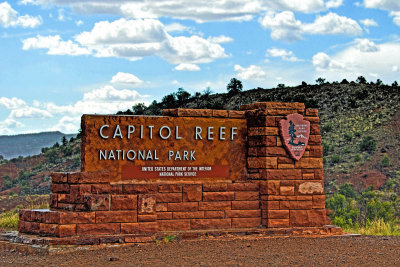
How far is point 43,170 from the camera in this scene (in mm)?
51656

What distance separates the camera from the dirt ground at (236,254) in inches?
409

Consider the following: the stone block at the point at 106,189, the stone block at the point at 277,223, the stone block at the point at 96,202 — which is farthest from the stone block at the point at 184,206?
the stone block at the point at 277,223

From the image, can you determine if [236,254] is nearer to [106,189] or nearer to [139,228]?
[139,228]

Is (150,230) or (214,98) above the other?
(214,98)

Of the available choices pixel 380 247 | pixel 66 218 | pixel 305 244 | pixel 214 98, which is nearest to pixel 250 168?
pixel 305 244

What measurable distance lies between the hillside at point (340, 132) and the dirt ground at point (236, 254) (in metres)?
23.4

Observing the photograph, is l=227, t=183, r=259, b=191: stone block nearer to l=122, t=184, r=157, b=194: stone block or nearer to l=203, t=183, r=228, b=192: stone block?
l=203, t=183, r=228, b=192: stone block

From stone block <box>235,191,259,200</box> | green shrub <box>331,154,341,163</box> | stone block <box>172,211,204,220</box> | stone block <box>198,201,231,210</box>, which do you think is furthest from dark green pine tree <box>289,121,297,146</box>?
green shrub <box>331,154,341,163</box>

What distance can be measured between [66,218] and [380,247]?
6.60m

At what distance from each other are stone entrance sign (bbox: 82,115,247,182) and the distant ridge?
120 metres

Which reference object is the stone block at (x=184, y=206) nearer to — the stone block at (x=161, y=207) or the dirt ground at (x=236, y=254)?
Answer: the stone block at (x=161, y=207)

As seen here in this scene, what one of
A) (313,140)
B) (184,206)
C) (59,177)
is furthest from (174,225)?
(313,140)

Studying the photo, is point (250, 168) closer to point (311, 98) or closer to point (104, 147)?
point (104, 147)

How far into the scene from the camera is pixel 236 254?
11.1 meters
